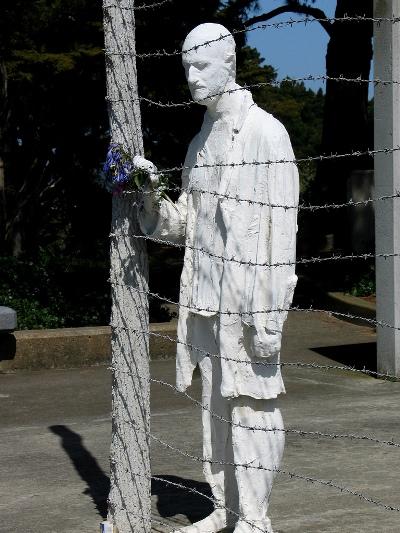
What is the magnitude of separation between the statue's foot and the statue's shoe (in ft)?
0.87

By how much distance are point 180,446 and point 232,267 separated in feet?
9.64

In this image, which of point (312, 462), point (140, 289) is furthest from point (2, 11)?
point (140, 289)

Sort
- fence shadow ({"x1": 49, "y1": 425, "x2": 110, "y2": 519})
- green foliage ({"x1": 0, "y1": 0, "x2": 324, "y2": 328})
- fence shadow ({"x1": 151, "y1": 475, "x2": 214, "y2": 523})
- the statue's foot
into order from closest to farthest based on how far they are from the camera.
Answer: the statue's foot < fence shadow ({"x1": 151, "y1": 475, "x2": 214, "y2": 523}) < fence shadow ({"x1": 49, "y1": 425, "x2": 110, "y2": 519}) < green foliage ({"x1": 0, "y1": 0, "x2": 324, "y2": 328})

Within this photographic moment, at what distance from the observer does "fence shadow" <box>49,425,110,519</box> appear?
21.4 feet

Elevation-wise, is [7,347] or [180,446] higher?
[7,347]

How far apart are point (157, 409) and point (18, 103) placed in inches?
443

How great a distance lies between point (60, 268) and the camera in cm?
1366

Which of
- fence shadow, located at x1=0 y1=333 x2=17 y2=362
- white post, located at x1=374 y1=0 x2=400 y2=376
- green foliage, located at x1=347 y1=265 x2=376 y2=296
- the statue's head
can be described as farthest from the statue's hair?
green foliage, located at x1=347 y1=265 x2=376 y2=296

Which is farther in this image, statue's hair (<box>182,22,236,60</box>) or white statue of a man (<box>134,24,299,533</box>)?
statue's hair (<box>182,22,236,60</box>)

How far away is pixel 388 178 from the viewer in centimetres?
1022

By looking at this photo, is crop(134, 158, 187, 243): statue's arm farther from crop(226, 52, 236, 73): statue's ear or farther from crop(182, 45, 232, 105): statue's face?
crop(226, 52, 236, 73): statue's ear

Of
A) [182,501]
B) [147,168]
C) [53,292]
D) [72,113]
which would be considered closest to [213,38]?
[147,168]

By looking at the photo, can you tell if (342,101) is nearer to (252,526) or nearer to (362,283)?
(362,283)

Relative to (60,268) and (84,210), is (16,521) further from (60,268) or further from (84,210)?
(84,210)
